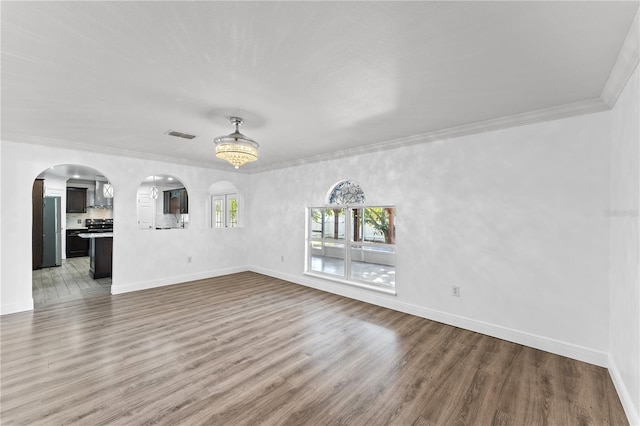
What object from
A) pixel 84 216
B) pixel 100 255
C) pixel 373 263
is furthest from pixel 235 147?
pixel 84 216

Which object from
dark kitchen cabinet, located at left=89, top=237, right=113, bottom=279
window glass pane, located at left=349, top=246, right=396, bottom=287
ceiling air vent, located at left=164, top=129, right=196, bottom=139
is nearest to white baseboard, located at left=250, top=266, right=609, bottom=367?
window glass pane, located at left=349, top=246, right=396, bottom=287

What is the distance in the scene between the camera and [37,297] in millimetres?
4496

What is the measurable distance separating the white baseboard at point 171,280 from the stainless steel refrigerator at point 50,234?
3.87 m

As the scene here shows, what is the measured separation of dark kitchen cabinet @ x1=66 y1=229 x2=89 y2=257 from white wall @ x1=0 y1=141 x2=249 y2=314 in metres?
5.36

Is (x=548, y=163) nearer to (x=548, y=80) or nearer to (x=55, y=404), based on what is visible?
(x=548, y=80)

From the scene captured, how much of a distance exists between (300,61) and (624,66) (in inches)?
90.2

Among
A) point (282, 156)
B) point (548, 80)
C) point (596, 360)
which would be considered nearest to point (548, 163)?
point (548, 80)

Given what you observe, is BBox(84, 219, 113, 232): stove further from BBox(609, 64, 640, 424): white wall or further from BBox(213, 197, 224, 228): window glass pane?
BBox(609, 64, 640, 424): white wall

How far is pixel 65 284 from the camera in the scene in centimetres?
534

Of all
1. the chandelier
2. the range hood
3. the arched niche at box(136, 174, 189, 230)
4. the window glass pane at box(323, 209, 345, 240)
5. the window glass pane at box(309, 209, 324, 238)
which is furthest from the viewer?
the arched niche at box(136, 174, 189, 230)

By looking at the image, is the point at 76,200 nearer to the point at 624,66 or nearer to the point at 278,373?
the point at 278,373

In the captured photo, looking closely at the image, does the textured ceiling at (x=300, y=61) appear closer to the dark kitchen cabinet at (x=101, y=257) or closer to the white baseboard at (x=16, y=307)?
the white baseboard at (x=16, y=307)

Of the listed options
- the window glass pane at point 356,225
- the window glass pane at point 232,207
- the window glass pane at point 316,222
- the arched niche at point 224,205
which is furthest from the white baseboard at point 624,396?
the window glass pane at point 232,207

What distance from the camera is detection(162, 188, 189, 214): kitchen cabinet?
9.44 meters
